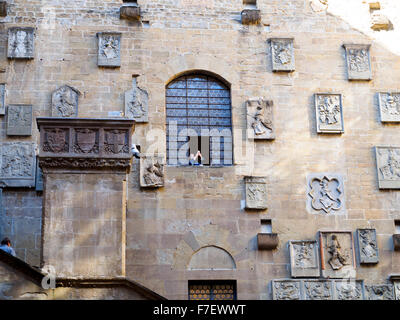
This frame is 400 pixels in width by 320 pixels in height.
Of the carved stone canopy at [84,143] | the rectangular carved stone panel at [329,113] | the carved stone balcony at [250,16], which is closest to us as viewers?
the carved stone canopy at [84,143]

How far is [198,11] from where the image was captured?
17.4 m

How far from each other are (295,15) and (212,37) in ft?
6.47

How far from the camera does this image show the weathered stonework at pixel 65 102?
16.2 metres

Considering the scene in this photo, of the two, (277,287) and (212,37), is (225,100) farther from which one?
(277,287)

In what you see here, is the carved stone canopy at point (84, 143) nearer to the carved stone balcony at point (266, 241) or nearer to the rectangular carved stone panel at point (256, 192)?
the rectangular carved stone panel at point (256, 192)

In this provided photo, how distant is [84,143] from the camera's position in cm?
1320

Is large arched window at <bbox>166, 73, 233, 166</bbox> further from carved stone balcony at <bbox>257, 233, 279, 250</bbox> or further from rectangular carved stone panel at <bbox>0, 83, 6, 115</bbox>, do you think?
rectangular carved stone panel at <bbox>0, 83, 6, 115</bbox>

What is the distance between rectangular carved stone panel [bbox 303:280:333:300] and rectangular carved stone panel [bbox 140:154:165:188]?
353cm

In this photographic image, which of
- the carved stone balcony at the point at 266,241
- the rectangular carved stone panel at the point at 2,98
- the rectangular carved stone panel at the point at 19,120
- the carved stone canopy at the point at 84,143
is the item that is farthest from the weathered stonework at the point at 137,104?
the carved stone balcony at the point at 266,241

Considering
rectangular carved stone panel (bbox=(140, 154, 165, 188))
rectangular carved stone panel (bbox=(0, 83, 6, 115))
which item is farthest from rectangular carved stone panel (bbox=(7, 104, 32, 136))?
rectangular carved stone panel (bbox=(140, 154, 165, 188))

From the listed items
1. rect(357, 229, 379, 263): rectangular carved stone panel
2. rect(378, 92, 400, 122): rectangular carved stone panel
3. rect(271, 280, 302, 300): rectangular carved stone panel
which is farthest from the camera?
rect(378, 92, 400, 122): rectangular carved stone panel

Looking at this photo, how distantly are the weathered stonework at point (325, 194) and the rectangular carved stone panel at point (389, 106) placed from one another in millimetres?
1738

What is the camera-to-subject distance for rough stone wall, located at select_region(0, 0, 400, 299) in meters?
15.6

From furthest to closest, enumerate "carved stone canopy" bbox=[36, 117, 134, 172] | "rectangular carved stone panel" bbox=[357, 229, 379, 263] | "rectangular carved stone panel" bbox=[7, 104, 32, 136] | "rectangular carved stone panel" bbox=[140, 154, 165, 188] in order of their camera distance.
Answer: "rectangular carved stone panel" bbox=[7, 104, 32, 136]
"rectangular carved stone panel" bbox=[140, 154, 165, 188]
"rectangular carved stone panel" bbox=[357, 229, 379, 263]
"carved stone canopy" bbox=[36, 117, 134, 172]
